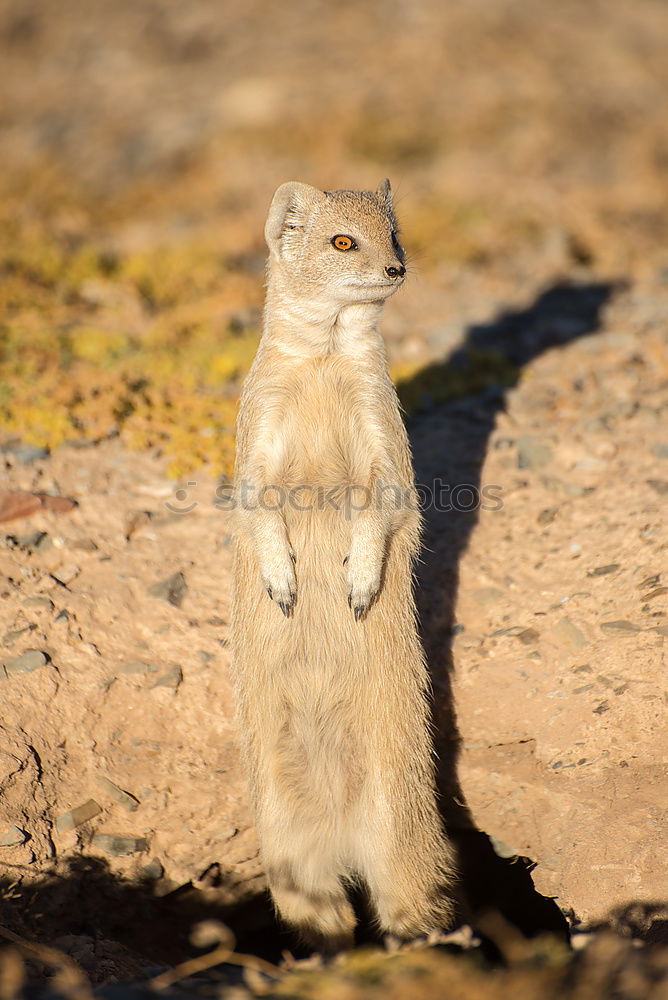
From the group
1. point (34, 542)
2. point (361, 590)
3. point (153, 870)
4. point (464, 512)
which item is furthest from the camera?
point (464, 512)

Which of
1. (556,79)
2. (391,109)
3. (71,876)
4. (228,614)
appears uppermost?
(556,79)

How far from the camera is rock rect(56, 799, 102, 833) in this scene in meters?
3.79

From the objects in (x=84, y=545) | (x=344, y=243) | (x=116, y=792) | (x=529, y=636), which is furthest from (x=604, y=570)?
(x=84, y=545)

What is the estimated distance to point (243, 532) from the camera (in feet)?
12.2

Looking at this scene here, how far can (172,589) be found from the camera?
421cm

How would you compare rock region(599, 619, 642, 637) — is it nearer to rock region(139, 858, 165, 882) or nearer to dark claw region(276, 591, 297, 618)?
dark claw region(276, 591, 297, 618)

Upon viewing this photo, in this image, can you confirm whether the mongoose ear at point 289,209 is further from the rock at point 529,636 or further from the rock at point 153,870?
the rock at point 153,870

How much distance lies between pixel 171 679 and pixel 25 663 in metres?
0.65

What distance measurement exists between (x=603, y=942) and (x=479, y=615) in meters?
1.79

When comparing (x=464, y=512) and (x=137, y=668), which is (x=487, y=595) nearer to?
(x=464, y=512)

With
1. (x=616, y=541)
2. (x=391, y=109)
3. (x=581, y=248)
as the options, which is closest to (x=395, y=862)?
(x=616, y=541)

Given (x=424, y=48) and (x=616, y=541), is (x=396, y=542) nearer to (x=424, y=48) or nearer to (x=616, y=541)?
(x=616, y=541)

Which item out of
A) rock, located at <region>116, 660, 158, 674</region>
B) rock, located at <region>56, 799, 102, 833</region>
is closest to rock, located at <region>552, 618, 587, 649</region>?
rock, located at <region>116, 660, 158, 674</region>

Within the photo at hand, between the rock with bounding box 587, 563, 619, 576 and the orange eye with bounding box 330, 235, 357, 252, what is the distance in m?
1.87
